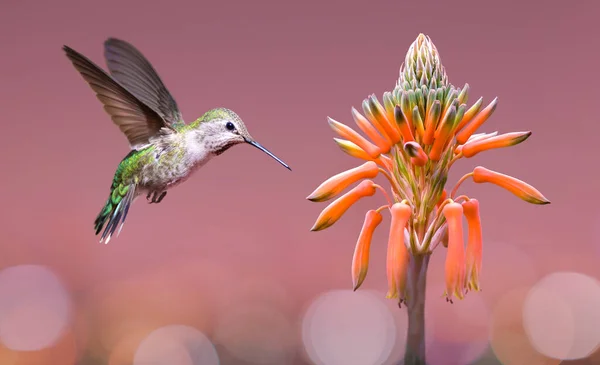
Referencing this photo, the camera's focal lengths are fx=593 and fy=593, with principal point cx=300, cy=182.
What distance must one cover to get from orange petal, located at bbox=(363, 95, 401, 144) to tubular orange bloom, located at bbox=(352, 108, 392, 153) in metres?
0.06

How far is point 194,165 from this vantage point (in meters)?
4.95

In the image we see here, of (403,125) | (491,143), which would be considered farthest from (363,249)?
(491,143)

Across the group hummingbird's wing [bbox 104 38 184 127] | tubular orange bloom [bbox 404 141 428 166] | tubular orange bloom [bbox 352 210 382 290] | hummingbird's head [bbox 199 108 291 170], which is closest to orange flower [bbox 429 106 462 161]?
tubular orange bloom [bbox 404 141 428 166]

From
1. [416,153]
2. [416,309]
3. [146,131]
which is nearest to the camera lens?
[416,309]

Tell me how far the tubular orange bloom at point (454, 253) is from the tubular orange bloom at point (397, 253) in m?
0.29

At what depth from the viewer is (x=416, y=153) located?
3959 mm

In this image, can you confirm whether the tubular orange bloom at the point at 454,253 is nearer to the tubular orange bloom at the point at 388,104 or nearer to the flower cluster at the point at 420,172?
the flower cluster at the point at 420,172

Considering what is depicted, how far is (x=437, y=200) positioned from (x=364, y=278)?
776 millimetres

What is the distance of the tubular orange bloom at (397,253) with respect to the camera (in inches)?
159

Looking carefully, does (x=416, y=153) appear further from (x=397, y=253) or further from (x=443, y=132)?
(x=397, y=253)

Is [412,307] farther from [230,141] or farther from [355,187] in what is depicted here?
[230,141]

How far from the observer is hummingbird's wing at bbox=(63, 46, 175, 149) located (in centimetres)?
513

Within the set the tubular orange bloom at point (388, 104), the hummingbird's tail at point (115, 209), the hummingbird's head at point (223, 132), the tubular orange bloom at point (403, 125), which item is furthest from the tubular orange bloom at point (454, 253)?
the hummingbird's tail at point (115, 209)

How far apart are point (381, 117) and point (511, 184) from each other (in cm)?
107
